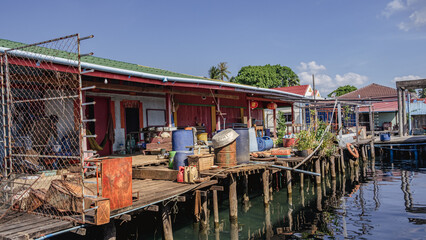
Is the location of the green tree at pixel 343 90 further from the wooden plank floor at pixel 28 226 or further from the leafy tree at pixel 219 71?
the wooden plank floor at pixel 28 226

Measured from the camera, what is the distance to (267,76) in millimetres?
51719

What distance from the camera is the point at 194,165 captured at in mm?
9023

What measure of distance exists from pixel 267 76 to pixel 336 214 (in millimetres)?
42842

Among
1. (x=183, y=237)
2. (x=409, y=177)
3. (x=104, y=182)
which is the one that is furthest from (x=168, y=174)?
(x=409, y=177)

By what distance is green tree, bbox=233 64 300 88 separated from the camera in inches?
1999

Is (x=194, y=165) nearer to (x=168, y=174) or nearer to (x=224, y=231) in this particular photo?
(x=168, y=174)

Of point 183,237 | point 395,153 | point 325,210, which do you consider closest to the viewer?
point 183,237

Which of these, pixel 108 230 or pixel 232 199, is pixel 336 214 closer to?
pixel 232 199

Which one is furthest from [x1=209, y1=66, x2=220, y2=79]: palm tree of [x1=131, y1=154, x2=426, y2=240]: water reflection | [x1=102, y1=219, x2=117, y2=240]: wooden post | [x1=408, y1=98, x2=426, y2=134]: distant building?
[x1=102, y1=219, x2=117, y2=240]: wooden post

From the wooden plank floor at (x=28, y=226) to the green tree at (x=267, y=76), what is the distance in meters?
44.6

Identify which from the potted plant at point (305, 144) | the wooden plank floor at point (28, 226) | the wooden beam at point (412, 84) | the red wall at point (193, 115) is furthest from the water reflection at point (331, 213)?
the wooden beam at point (412, 84)

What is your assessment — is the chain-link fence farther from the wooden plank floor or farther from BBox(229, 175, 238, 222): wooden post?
BBox(229, 175, 238, 222): wooden post

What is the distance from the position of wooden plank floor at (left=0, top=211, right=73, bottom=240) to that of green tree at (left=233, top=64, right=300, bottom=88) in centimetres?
4458

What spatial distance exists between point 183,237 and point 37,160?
4605 millimetres
